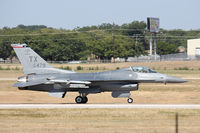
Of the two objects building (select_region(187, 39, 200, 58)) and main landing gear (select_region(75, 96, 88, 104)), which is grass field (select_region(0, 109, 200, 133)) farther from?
building (select_region(187, 39, 200, 58))

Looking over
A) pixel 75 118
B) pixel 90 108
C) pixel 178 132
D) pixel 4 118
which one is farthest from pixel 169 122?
pixel 4 118

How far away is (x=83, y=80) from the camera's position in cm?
2825

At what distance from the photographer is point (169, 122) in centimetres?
1964

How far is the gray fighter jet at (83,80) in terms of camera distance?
28.0 m

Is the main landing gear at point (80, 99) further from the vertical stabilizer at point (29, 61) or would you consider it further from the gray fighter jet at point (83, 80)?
the vertical stabilizer at point (29, 61)

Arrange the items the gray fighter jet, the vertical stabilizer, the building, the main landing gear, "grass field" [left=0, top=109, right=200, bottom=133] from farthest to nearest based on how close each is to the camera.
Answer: the building → the vertical stabilizer → the main landing gear → the gray fighter jet → "grass field" [left=0, top=109, right=200, bottom=133]

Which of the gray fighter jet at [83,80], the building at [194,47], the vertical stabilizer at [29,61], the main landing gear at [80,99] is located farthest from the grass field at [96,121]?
the building at [194,47]

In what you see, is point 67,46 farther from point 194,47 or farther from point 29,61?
point 29,61

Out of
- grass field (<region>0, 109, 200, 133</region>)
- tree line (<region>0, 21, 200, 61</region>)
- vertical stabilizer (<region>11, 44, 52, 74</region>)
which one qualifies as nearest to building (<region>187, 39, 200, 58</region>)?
tree line (<region>0, 21, 200, 61</region>)

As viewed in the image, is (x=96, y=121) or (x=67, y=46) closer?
(x=96, y=121)

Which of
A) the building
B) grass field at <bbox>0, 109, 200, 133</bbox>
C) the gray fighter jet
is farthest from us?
the building

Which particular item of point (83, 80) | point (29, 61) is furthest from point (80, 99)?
point (29, 61)

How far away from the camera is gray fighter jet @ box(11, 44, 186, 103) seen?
2797 centimetres

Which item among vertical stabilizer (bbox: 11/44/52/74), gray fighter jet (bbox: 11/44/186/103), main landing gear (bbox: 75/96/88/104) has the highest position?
vertical stabilizer (bbox: 11/44/52/74)
